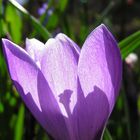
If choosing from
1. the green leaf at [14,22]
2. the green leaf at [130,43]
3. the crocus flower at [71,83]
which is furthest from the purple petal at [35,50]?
the green leaf at [14,22]

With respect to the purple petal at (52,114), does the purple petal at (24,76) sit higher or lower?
higher

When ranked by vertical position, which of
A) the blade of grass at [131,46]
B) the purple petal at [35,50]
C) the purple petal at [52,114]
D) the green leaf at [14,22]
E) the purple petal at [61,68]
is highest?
the purple petal at [35,50]

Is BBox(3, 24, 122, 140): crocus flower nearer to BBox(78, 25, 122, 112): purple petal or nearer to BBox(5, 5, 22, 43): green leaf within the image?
BBox(78, 25, 122, 112): purple petal

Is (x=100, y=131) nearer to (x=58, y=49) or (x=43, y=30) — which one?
(x=58, y=49)

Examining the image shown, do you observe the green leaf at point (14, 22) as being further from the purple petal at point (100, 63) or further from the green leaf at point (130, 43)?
the purple petal at point (100, 63)

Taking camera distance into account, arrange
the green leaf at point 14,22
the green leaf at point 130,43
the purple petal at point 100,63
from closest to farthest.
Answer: the purple petal at point 100,63 → the green leaf at point 130,43 → the green leaf at point 14,22

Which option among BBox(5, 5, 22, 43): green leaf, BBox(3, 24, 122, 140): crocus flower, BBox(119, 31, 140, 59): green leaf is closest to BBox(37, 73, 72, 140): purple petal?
BBox(3, 24, 122, 140): crocus flower
